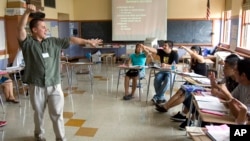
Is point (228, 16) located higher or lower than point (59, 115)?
higher

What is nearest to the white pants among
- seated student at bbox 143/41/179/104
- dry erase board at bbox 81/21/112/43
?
seated student at bbox 143/41/179/104

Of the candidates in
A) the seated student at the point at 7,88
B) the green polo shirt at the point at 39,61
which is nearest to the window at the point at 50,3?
the seated student at the point at 7,88

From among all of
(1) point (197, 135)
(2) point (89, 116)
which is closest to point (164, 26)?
(2) point (89, 116)

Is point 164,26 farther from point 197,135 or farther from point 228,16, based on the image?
point 197,135

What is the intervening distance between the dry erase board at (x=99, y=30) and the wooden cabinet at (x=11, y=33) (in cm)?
416

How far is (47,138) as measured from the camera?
294 centimetres

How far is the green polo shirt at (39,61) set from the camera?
2484mm

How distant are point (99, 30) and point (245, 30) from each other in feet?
18.6

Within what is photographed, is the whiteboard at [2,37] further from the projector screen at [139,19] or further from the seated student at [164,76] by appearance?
the projector screen at [139,19]

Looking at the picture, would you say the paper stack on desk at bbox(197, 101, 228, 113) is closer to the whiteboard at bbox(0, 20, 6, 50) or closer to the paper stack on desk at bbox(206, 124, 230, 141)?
the paper stack on desk at bbox(206, 124, 230, 141)

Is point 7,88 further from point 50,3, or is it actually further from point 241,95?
point 50,3

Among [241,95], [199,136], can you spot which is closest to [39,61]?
[199,136]

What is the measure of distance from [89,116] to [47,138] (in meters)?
0.90

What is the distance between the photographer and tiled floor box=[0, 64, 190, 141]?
118 inches
